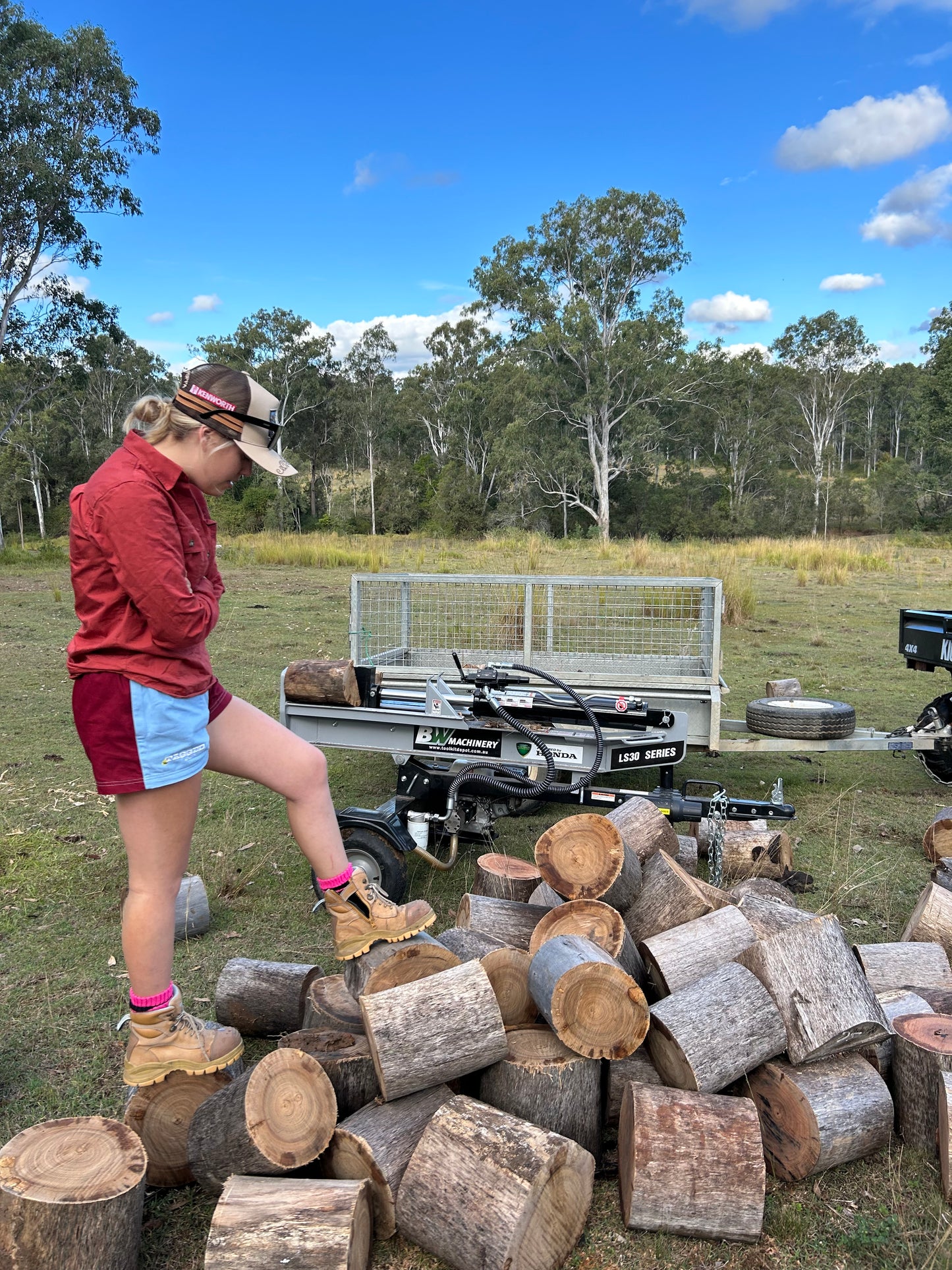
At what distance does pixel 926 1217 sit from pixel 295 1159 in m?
1.65

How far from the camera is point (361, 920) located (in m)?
3.03

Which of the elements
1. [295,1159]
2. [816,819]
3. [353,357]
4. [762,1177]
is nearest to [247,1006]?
[295,1159]

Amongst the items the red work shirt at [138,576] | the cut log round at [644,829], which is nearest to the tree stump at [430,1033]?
the red work shirt at [138,576]

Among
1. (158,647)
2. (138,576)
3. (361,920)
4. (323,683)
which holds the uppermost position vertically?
(138,576)

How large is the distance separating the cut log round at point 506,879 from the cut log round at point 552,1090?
1189mm

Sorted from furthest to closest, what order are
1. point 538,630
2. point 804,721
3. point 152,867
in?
point 538,630 < point 804,721 < point 152,867

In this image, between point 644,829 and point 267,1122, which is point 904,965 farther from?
point 267,1122

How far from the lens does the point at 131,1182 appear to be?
7.23 ft

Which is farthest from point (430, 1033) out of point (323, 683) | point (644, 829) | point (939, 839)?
point (939, 839)

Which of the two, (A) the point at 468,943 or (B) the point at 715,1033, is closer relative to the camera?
(B) the point at 715,1033

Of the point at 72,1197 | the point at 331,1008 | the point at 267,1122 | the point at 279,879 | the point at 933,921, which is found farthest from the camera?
the point at 279,879

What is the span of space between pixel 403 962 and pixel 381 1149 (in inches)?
22.2

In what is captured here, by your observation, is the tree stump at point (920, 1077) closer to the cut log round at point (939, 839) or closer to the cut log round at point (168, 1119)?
the cut log round at point (168, 1119)

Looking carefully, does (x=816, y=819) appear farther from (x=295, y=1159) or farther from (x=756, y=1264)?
(x=295, y=1159)
